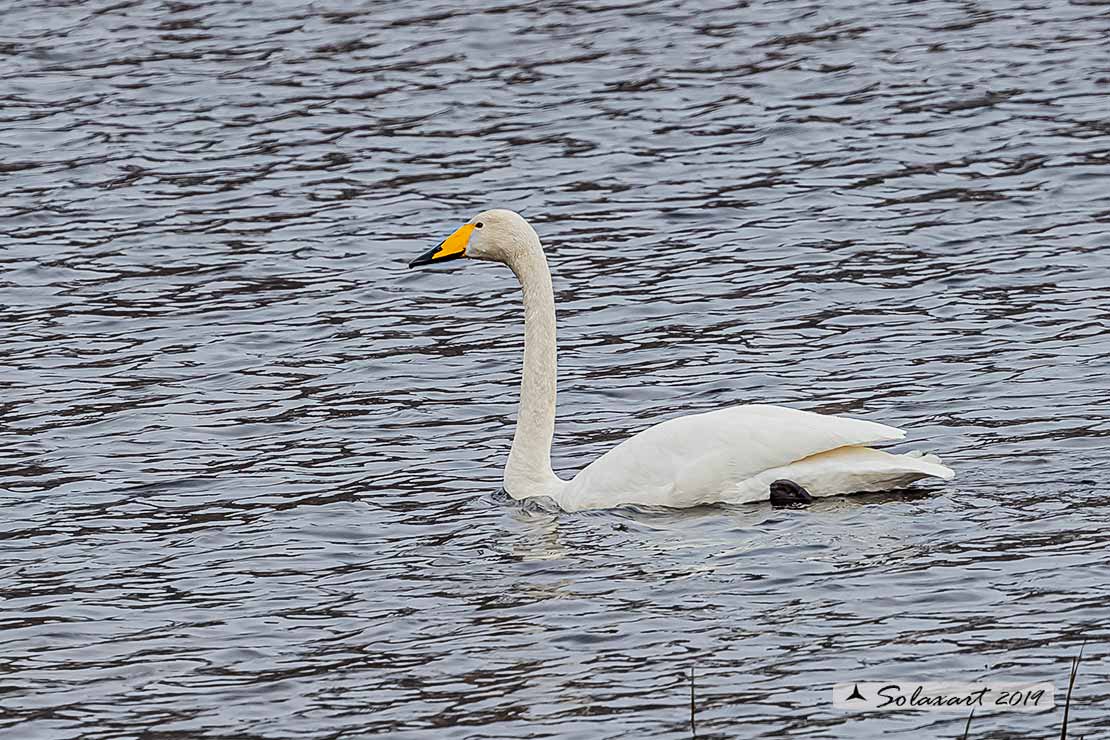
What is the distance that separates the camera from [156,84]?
69.7 feet

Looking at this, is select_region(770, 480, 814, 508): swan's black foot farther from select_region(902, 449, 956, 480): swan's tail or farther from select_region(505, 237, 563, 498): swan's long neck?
select_region(505, 237, 563, 498): swan's long neck

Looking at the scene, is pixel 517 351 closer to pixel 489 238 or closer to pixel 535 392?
pixel 535 392

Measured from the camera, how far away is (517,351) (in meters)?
14.3

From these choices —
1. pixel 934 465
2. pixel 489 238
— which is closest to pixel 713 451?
pixel 934 465

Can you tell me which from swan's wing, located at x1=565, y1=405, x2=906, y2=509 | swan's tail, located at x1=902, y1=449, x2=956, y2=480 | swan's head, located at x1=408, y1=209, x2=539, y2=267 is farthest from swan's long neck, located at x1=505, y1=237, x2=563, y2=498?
swan's tail, located at x1=902, y1=449, x2=956, y2=480

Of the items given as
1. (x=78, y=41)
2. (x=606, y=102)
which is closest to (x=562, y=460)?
(x=606, y=102)

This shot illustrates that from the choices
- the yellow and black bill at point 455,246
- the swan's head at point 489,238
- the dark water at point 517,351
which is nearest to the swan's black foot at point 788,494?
the dark water at point 517,351

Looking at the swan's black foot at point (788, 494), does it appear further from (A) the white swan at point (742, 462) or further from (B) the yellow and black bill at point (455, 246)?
(B) the yellow and black bill at point (455, 246)

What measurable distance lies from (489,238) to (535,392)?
87cm

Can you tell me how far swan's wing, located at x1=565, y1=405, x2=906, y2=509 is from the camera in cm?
1048

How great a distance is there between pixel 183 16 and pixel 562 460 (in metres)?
12.8

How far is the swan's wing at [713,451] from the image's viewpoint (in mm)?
10484

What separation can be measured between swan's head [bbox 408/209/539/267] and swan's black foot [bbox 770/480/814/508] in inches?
75.2

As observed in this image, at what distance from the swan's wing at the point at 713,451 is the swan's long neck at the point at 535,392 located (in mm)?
523
